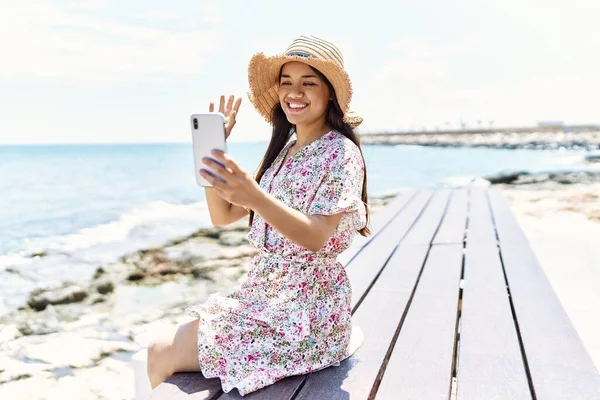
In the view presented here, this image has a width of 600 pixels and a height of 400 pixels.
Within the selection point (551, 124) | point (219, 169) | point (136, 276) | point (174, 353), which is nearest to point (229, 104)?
point (219, 169)

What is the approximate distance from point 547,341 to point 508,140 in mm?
60323

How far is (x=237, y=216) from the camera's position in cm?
215

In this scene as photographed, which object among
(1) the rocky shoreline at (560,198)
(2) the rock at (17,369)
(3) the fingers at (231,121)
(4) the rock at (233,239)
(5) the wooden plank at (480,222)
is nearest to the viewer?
(3) the fingers at (231,121)

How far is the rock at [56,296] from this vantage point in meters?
5.11

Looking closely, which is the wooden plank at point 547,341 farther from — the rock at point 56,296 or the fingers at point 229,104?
the rock at point 56,296

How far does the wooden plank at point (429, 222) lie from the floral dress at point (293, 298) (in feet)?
7.91

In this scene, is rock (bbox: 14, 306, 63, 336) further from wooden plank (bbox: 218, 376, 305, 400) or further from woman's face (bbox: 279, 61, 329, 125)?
woman's face (bbox: 279, 61, 329, 125)

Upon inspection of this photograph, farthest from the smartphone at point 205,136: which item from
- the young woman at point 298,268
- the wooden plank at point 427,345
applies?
the wooden plank at point 427,345

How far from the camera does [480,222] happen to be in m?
4.92

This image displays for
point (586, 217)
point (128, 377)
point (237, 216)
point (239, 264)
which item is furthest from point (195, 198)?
point (237, 216)

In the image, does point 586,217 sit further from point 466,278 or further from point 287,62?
point 287,62

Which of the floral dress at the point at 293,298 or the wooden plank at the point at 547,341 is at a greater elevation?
the floral dress at the point at 293,298

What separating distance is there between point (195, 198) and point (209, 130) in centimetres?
1356

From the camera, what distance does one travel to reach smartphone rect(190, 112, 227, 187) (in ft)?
4.94
